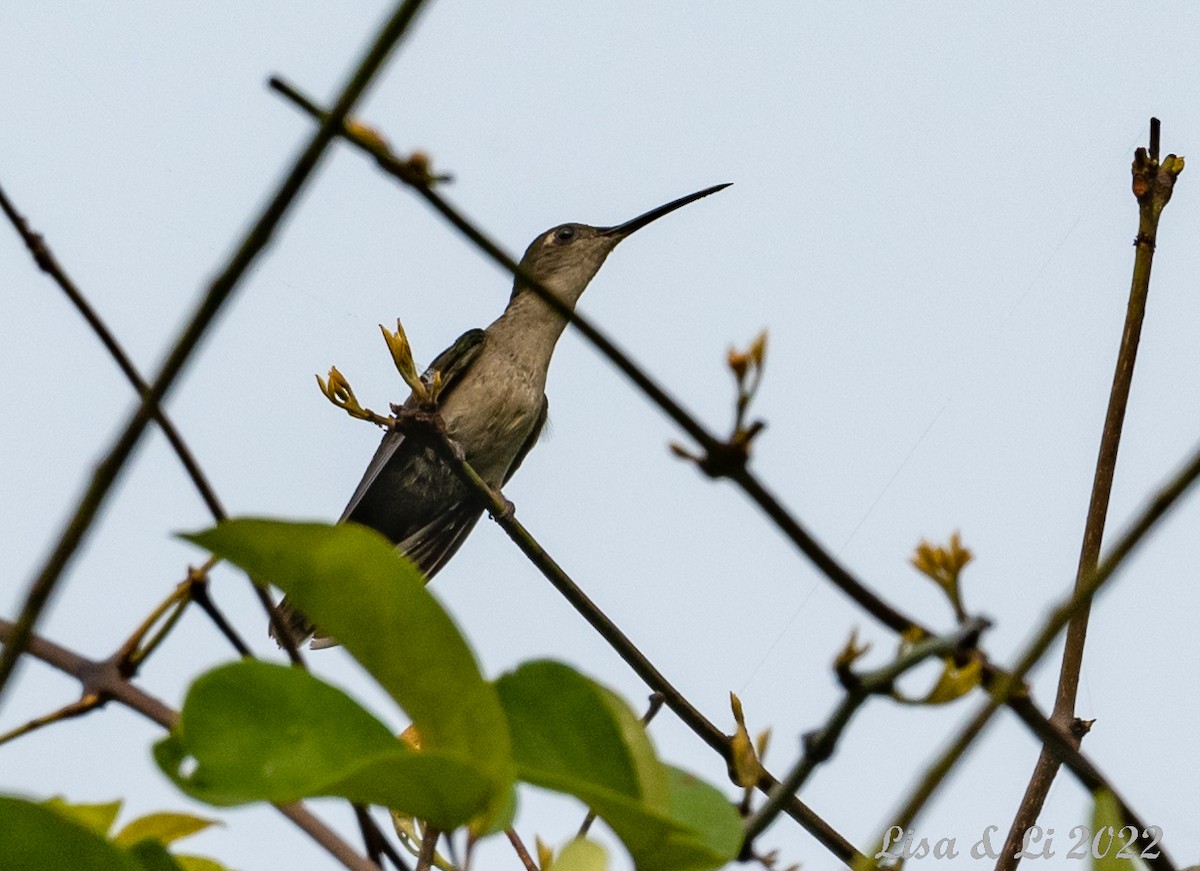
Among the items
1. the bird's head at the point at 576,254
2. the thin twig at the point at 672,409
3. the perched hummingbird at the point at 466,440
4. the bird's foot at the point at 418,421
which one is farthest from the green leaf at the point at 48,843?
the bird's head at the point at 576,254

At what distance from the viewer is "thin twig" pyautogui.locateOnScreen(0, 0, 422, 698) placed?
98cm

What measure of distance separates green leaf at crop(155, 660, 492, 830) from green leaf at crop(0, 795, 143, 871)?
8 centimetres

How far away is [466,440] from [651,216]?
67.3 inches

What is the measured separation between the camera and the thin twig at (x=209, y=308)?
977 millimetres

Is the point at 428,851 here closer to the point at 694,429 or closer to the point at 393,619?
the point at 393,619

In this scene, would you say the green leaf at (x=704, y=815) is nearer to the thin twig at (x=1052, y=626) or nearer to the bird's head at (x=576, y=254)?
the thin twig at (x=1052, y=626)

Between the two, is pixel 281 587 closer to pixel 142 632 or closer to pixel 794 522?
pixel 142 632

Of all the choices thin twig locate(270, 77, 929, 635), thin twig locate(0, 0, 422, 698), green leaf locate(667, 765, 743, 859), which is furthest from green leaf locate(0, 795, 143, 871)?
thin twig locate(270, 77, 929, 635)

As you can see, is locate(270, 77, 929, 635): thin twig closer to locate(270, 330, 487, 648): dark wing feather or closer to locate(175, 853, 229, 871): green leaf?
locate(175, 853, 229, 871): green leaf

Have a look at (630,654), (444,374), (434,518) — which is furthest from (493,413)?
(630,654)

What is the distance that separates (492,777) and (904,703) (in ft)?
1.12

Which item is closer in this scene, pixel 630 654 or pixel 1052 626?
pixel 1052 626

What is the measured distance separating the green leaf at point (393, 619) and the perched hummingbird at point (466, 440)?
5082 mm

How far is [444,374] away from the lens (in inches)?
268
